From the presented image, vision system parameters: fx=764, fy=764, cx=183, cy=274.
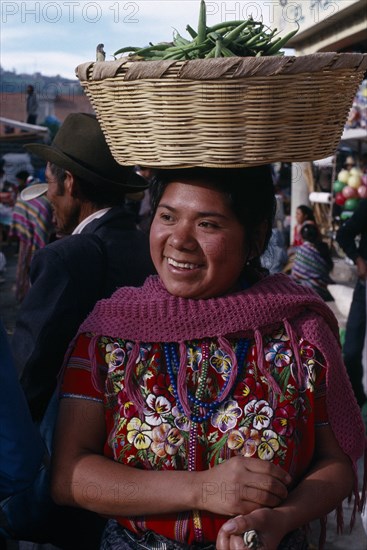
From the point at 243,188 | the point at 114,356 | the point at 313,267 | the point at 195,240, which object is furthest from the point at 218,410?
the point at 313,267

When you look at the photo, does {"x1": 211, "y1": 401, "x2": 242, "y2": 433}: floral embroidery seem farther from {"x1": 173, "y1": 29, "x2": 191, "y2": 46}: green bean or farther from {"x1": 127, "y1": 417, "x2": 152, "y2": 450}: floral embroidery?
{"x1": 173, "y1": 29, "x2": 191, "y2": 46}: green bean

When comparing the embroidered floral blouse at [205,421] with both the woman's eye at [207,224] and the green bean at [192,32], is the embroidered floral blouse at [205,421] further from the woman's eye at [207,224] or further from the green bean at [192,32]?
the green bean at [192,32]

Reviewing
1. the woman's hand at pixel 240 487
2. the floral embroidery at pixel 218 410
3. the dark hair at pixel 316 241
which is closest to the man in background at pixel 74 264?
the floral embroidery at pixel 218 410

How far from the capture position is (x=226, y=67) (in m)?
1.70

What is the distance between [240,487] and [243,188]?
75cm

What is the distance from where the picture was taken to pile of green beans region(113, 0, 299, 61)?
186cm

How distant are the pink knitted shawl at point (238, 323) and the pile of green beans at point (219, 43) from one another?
599mm

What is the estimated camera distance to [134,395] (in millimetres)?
1896

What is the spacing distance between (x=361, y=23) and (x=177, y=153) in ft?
25.4

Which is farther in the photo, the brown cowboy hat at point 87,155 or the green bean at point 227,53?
the brown cowboy hat at point 87,155

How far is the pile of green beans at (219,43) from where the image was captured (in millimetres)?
1862

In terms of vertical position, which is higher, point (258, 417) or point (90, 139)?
point (90, 139)

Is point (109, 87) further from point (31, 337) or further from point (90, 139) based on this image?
point (90, 139)

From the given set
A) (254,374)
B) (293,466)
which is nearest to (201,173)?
(254,374)
